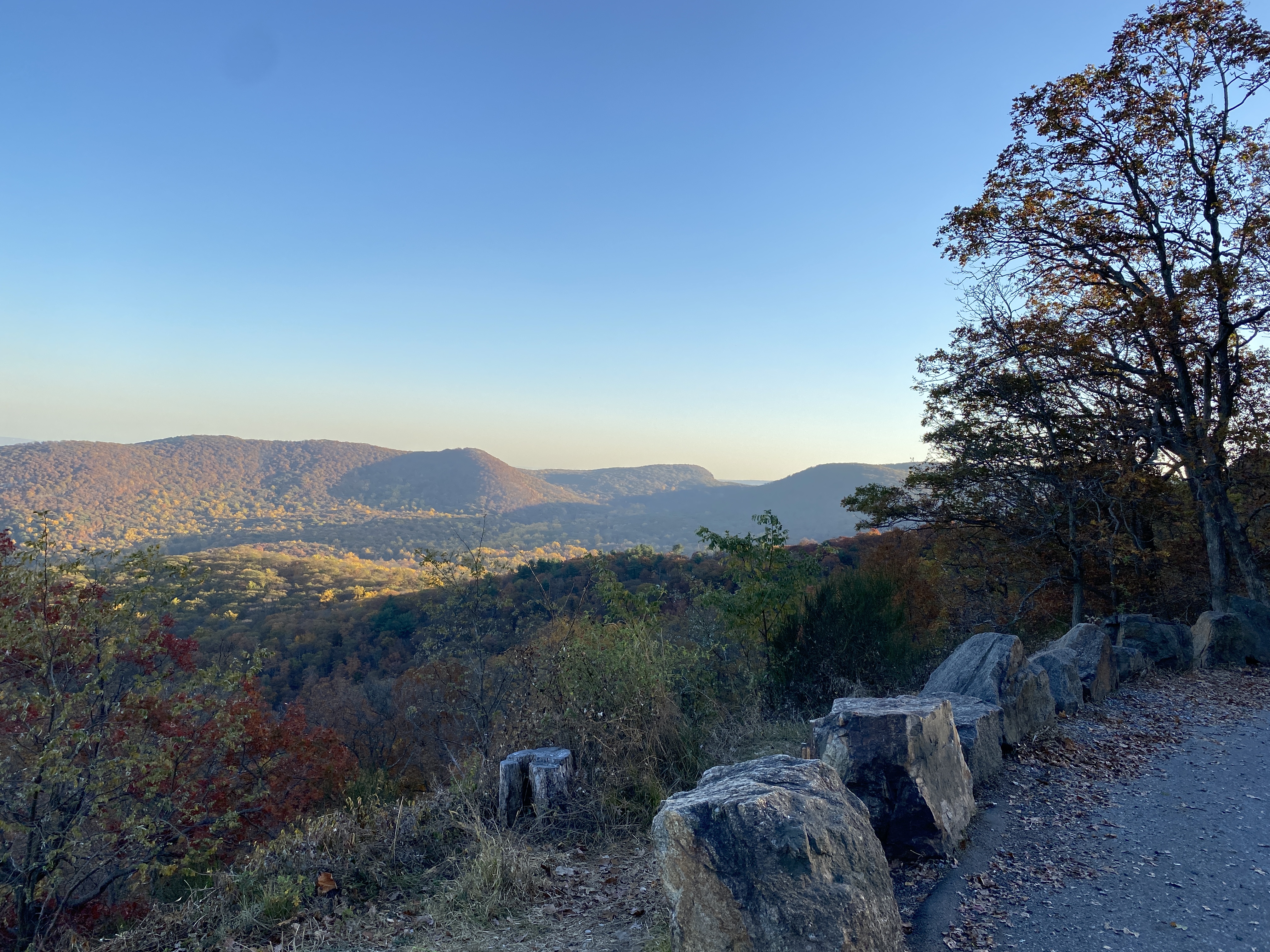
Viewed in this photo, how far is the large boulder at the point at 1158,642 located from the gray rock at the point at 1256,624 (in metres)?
0.70

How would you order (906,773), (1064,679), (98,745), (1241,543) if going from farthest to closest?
(1241,543), (98,745), (1064,679), (906,773)

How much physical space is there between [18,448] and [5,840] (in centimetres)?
11075

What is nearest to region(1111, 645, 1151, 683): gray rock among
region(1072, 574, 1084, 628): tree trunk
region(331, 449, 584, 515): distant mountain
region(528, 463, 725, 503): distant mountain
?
region(1072, 574, 1084, 628): tree trunk

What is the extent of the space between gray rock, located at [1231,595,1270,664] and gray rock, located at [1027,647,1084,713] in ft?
13.7

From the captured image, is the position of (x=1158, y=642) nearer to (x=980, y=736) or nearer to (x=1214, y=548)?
(x=1214, y=548)

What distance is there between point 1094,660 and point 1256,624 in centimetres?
416

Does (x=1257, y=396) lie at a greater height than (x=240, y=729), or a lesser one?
greater

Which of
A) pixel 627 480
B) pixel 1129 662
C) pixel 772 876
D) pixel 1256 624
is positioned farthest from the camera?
pixel 627 480

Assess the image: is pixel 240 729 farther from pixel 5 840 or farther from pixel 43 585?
pixel 43 585

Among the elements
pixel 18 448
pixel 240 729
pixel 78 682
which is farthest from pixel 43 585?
pixel 18 448

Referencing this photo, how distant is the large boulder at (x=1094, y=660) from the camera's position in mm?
7473

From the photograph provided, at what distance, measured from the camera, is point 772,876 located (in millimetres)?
2793

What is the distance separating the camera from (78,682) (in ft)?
27.9

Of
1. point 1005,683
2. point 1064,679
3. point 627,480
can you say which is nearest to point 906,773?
point 1005,683
